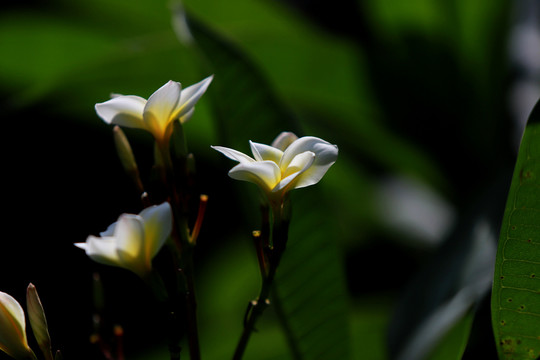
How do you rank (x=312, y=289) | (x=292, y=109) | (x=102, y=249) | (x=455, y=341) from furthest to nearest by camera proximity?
(x=292, y=109) → (x=312, y=289) → (x=455, y=341) → (x=102, y=249)

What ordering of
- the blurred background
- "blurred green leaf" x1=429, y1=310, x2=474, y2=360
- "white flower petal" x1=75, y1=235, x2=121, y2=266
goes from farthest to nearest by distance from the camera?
the blurred background → "blurred green leaf" x1=429, y1=310, x2=474, y2=360 → "white flower petal" x1=75, y1=235, x2=121, y2=266

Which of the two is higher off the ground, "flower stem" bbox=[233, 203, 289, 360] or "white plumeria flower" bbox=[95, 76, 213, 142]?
"white plumeria flower" bbox=[95, 76, 213, 142]

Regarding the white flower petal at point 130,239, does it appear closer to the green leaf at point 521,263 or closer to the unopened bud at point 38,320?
the unopened bud at point 38,320

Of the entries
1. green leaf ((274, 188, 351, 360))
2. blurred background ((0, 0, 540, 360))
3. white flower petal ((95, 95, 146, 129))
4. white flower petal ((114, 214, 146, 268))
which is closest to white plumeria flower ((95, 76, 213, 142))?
white flower petal ((95, 95, 146, 129))

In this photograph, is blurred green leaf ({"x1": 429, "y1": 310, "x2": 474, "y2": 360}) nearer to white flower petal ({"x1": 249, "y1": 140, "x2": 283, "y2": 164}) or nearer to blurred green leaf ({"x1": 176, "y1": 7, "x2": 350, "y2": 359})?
blurred green leaf ({"x1": 176, "y1": 7, "x2": 350, "y2": 359})

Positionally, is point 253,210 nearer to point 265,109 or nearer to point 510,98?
point 265,109

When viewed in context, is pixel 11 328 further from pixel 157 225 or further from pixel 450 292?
pixel 450 292

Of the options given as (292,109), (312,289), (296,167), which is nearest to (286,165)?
(296,167)
